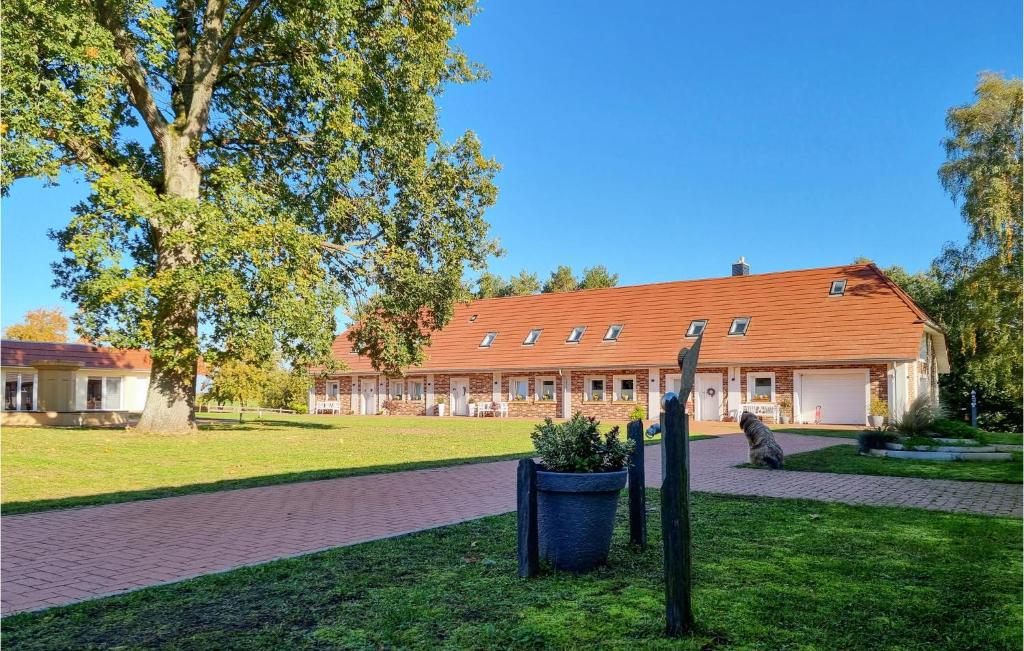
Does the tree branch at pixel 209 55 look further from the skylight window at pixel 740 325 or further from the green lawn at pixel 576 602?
the skylight window at pixel 740 325

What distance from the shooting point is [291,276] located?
17.3m

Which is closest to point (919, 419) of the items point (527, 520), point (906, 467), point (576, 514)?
point (906, 467)

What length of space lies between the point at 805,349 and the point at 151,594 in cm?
2770

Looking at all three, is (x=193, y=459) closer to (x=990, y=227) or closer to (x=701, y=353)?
(x=701, y=353)

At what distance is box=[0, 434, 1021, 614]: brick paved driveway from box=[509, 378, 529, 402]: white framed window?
24.3 m

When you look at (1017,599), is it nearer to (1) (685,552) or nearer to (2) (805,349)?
(1) (685,552)

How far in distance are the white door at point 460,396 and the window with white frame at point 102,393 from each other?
19.5m

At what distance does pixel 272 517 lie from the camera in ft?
24.9

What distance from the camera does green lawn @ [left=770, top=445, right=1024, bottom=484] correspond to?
36.7 ft

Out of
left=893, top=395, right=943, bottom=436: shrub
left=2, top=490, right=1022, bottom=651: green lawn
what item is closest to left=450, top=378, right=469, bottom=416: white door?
left=893, top=395, right=943, bottom=436: shrub

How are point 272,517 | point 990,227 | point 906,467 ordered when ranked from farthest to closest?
point 990,227 < point 906,467 < point 272,517

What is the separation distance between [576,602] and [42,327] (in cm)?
6951

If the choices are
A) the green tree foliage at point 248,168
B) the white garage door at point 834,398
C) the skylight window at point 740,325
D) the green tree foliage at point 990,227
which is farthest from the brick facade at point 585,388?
the green tree foliage at point 248,168

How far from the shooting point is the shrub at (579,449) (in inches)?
209
